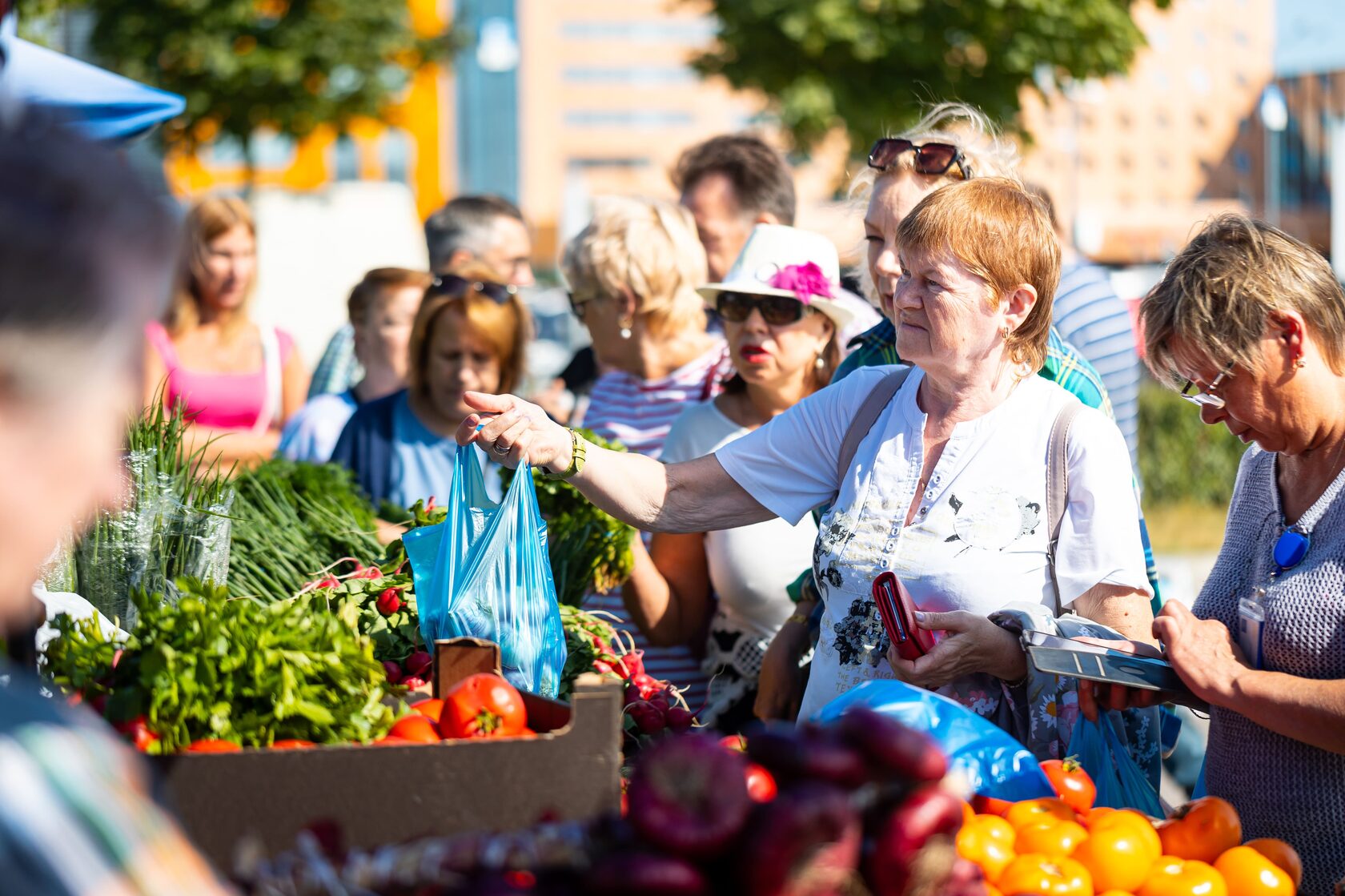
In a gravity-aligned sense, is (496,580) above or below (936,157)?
below

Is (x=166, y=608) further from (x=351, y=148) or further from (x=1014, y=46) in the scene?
(x=351, y=148)

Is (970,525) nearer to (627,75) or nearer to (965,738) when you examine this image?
(965,738)

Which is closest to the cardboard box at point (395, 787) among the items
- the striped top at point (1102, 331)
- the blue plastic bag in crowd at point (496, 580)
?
the blue plastic bag in crowd at point (496, 580)

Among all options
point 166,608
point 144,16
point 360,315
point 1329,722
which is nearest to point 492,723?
point 166,608

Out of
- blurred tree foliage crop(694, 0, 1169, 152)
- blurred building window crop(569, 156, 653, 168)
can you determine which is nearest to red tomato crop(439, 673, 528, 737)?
blurred tree foliage crop(694, 0, 1169, 152)

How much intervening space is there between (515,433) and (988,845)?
3.70ft

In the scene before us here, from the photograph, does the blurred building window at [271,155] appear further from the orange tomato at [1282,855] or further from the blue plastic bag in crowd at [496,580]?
the orange tomato at [1282,855]

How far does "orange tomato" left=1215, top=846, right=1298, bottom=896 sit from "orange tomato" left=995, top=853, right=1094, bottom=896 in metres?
0.21

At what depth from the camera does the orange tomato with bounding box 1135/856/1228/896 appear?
5.48 ft

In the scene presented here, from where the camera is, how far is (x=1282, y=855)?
5.74 ft

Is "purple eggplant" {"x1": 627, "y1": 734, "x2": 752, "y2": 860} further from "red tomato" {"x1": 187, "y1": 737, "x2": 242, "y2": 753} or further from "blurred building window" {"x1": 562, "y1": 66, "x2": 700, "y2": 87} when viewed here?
"blurred building window" {"x1": 562, "y1": 66, "x2": 700, "y2": 87}

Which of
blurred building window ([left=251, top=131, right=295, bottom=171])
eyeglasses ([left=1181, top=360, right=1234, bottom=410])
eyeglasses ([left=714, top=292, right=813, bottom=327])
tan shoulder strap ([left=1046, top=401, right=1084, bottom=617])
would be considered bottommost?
tan shoulder strap ([left=1046, top=401, right=1084, bottom=617])

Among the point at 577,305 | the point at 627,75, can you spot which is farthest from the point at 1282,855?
the point at 627,75

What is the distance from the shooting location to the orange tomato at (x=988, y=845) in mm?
1629
